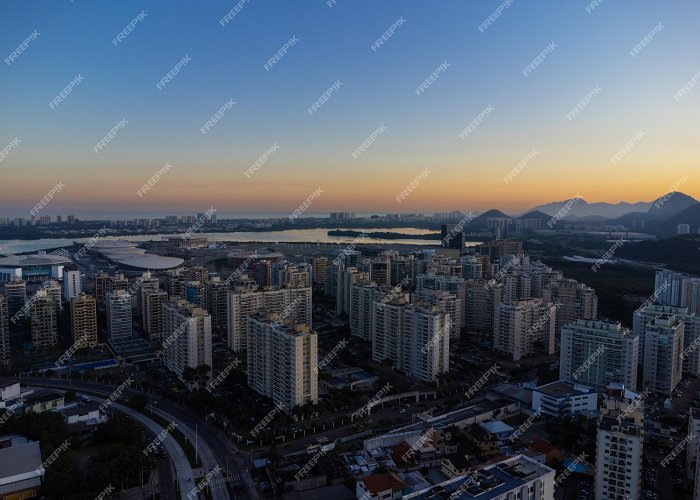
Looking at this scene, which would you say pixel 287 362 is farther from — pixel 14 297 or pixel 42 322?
pixel 14 297

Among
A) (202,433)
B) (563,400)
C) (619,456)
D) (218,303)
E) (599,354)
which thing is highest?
(218,303)

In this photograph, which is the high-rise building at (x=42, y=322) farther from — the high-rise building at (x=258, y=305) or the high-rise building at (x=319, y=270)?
the high-rise building at (x=319, y=270)

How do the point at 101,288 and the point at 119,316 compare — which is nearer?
the point at 119,316

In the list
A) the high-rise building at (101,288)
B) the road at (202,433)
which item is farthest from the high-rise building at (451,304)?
the high-rise building at (101,288)

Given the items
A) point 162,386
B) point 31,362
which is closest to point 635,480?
point 162,386

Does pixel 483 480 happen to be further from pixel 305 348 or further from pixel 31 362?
pixel 31 362

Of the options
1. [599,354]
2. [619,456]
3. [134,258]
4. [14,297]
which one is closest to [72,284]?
[14,297]

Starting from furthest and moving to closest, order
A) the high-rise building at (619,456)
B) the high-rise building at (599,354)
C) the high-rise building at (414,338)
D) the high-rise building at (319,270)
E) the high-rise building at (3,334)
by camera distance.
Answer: the high-rise building at (319,270) < the high-rise building at (3,334) < the high-rise building at (414,338) < the high-rise building at (599,354) < the high-rise building at (619,456)
